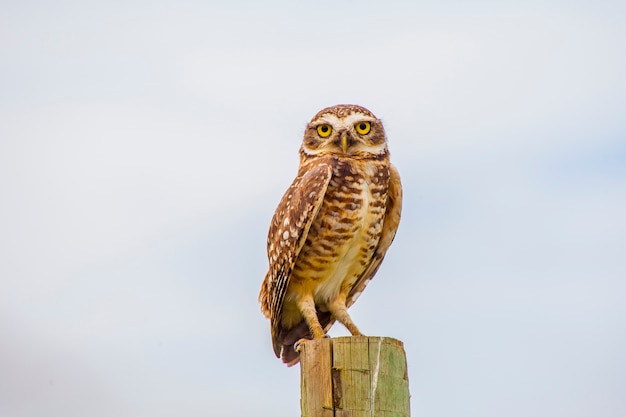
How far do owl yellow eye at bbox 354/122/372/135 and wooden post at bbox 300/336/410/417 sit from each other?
317 centimetres

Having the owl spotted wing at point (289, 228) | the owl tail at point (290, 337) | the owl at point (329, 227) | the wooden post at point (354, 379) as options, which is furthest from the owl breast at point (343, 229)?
the wooden post at point (354, 379)

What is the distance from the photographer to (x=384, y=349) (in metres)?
4.81

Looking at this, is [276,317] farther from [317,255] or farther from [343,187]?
[343,187]

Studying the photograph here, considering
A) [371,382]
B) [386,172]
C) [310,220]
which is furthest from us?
[386,172]

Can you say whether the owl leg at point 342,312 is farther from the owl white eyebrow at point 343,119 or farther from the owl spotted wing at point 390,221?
the owl white eyebrow at point 343,119

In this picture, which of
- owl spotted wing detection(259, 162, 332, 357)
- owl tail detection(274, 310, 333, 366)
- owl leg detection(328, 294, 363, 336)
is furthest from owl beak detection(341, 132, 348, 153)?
owl tail detection(274, 310, 333, 366)

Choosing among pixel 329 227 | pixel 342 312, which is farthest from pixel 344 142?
pixel 342 312

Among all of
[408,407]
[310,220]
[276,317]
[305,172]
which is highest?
[305,172]

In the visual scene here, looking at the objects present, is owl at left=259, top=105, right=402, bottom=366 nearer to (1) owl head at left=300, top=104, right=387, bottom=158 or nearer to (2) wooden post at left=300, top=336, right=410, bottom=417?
(1) owl head at left=300, top=104, right=387, bottom=158

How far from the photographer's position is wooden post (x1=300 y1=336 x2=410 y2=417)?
15.3ft

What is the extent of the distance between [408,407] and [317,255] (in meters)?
2.72

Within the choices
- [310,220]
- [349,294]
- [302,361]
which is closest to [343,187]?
[310,220]

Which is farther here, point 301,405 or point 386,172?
point 386,172

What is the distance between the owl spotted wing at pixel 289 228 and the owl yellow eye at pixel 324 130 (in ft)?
1.21
